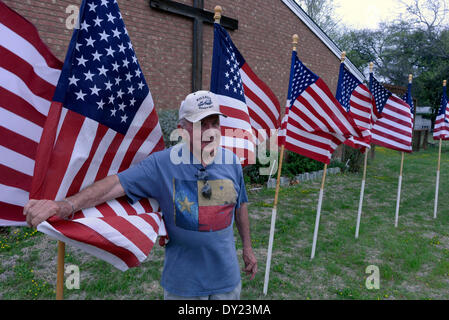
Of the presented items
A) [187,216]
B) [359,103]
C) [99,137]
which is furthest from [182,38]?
[187,216]

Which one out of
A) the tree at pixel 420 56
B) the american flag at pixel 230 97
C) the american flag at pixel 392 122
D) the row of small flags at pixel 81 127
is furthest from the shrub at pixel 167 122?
the tree at pixel 420 56

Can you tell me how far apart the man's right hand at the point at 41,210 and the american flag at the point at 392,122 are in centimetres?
604

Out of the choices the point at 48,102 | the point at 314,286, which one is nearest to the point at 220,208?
the point at 48,102

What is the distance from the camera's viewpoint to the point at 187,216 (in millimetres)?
2057

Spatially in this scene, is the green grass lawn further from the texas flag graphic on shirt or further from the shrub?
the shrub

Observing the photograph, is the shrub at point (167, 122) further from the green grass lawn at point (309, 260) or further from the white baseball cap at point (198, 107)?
the white baseball cap at point (198, 107)

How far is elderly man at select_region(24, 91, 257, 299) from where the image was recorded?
2.03 m

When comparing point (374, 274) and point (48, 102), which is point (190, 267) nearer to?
point (48, 102)

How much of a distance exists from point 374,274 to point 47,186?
4716 millimetres

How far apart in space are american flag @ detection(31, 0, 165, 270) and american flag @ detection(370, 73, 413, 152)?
17.8ft

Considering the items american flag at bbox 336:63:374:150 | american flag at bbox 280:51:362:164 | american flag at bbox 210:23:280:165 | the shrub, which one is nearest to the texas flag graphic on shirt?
american flag at bbox 210:23:280:165

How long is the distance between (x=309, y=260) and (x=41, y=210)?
4.46 m

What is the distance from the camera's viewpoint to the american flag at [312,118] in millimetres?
4160

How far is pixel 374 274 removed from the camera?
4691 mm
